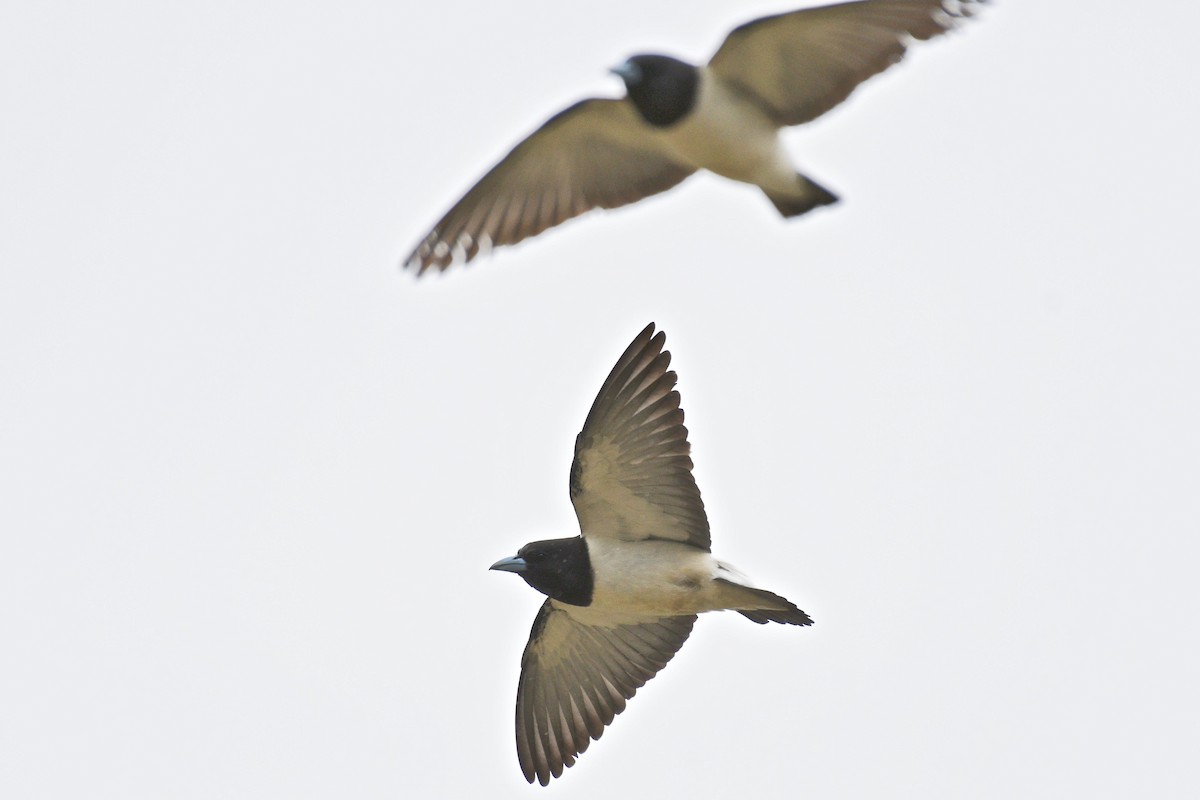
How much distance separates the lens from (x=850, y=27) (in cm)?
1088

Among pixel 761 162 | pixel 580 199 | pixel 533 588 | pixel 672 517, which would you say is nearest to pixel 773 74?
pixel 761 162

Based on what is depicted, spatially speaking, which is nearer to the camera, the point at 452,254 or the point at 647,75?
the point at 647,75

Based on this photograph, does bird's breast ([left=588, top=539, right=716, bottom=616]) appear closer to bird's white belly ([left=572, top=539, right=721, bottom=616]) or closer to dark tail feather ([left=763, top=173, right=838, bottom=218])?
bird's white belly ([left=572, top=539, right=721, bottom=616])

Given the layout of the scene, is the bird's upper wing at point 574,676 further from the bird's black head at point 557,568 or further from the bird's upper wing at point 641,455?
the bird's upper wing at point 641,455

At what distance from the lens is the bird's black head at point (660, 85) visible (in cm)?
1149

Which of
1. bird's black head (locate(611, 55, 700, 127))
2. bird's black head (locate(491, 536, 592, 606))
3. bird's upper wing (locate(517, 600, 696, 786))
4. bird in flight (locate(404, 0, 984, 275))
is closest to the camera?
bird in flight (locate(404, 0, 984, 275))

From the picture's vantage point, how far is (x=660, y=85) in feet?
37.9

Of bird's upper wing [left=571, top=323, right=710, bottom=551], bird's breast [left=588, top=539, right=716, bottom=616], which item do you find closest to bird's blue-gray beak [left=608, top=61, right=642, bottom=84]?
bird's upper wing [left=571, top=323, right=710, bottom=551]

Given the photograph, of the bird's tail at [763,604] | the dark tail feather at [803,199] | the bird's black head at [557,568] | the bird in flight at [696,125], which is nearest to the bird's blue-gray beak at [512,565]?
the bird's black head at [557,568]

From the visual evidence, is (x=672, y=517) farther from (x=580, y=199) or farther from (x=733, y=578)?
(x=580, y=199)

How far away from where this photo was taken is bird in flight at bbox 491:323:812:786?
1177 cm

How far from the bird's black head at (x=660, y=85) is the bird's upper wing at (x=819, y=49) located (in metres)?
0.20

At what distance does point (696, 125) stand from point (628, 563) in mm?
2586

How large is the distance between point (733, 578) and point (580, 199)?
2.56 metres
